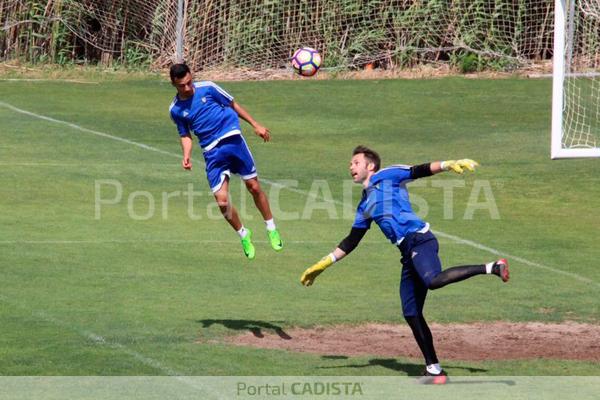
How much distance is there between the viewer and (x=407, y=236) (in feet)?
37.9

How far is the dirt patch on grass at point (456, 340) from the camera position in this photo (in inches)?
503

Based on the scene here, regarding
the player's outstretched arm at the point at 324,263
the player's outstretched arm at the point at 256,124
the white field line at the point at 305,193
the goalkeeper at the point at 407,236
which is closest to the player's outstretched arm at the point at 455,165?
the goalkeeper at the point at 407,236

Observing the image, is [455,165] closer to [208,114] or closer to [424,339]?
[424,339]

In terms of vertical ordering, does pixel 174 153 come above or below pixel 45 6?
below

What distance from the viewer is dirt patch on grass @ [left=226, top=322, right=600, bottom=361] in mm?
12766

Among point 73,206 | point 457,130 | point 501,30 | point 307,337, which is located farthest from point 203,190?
point 501,30

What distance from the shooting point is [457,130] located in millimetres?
27484

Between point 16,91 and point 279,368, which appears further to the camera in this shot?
point 16,91

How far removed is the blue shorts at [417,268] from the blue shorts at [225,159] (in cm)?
410

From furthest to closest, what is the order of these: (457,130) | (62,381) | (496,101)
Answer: (496,101) → (457,130) → (62,381)

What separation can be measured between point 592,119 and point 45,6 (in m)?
15.5

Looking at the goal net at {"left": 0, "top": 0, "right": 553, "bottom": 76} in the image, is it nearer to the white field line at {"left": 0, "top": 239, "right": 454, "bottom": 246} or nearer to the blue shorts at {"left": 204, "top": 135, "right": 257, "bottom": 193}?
the white field line at {"left": 0, "top": 239, "right": 454, "bottom": 246}

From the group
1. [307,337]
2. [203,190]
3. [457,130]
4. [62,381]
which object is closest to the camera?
[62,381]

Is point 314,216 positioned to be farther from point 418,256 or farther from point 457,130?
point 418,256
